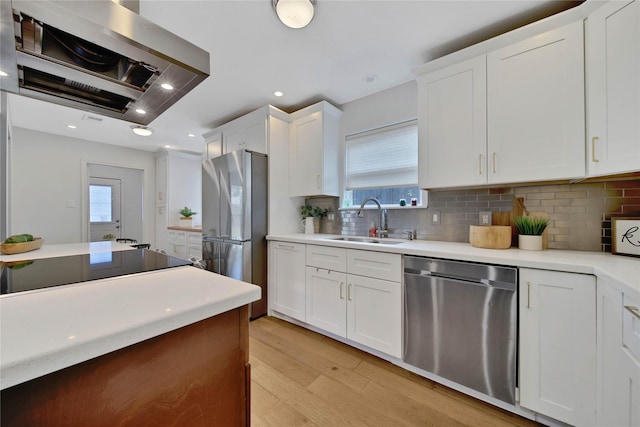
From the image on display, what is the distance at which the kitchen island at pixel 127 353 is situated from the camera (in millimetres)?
417

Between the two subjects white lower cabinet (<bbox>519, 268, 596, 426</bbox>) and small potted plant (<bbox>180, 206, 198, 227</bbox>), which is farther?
small potted plant (<bbox>180, 206, 198, 227</bbox>)

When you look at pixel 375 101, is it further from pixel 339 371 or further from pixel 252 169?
pixel 339 371

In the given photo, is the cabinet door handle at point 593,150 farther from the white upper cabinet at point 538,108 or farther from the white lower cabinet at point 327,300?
the white lower cabinet at point 327,300

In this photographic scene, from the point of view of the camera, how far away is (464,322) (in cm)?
148

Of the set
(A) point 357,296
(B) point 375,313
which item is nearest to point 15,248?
(A) point 357,296

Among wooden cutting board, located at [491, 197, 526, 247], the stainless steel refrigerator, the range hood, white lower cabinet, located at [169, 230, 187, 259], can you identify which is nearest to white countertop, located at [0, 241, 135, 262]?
the range hood

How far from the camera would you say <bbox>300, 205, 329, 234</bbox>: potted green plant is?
296 cm

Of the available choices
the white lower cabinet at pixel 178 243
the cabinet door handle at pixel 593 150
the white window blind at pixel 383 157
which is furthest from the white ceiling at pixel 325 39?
the white lower cabinet at pixel 178 243

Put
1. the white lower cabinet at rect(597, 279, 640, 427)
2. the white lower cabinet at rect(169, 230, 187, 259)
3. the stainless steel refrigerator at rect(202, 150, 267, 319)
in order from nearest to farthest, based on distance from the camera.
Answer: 1. the white lower cabinet at rect(597, 279, 640, 427)
2. the stainless steel refrigerator at rect(202, 150, 267, 319)
3. the white lower cabinet at rect(169, 230, 187, 259)

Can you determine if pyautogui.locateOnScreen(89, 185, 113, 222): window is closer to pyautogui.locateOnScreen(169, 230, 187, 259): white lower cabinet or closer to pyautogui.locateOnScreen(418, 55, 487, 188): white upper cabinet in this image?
pyautogui.locateOnScreen(169, 230, 187, 259): white lower cabinet

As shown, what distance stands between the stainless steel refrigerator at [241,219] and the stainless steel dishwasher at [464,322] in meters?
1.59

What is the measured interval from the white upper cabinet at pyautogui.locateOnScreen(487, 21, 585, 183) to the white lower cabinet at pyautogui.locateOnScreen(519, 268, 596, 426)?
2.29 feet

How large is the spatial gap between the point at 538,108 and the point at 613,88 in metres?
0.31

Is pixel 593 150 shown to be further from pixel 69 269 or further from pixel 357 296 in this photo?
pixel 69 269
